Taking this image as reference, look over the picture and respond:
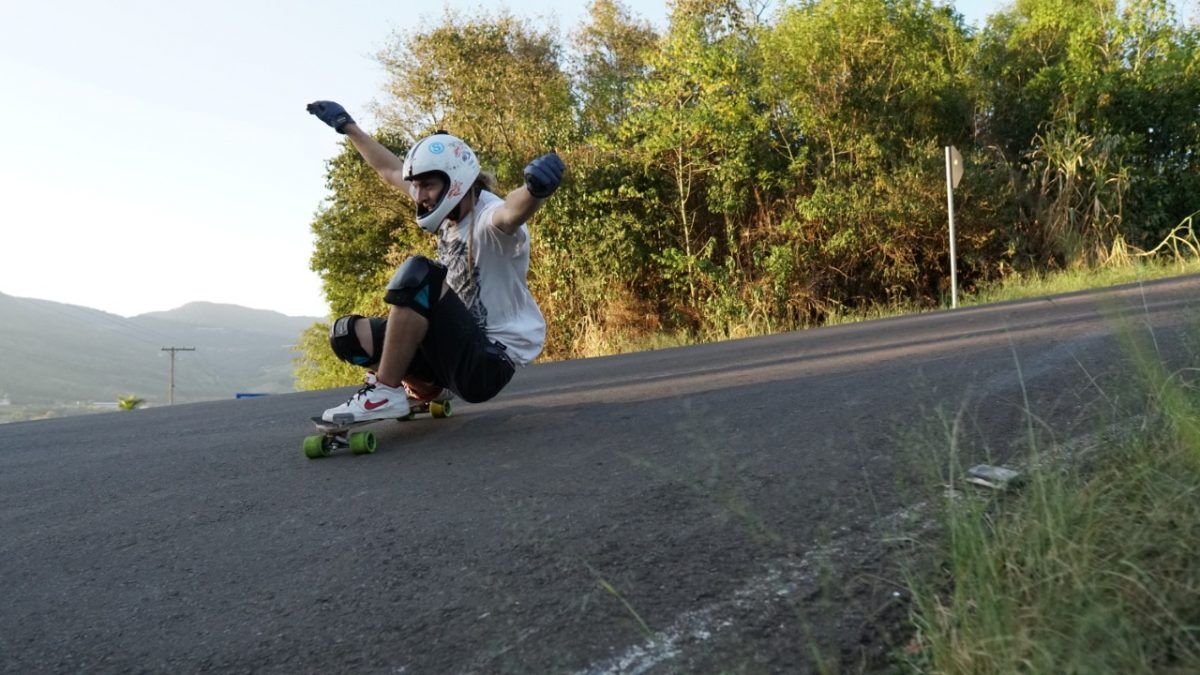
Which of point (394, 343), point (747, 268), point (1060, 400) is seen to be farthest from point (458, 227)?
point (747, 268)

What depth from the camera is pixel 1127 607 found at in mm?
1551

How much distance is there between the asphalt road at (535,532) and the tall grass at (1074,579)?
158 millimetres

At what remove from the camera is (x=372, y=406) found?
15.1 ft

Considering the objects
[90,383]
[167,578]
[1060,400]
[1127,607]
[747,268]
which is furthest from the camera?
[90,383]

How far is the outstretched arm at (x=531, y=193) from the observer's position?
3949mm

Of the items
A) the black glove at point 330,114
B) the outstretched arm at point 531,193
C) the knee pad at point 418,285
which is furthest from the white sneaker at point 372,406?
the black glove at point 330,114

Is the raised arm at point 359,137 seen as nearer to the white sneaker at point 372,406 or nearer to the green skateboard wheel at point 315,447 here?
the white sneaker at point 372,406

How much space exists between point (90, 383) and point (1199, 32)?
7543 inches

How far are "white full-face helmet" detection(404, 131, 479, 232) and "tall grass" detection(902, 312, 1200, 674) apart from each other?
2.89 meters

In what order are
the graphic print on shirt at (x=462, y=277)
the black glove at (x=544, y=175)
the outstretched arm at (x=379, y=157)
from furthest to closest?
the outstretched arm at (x=379, y=157) → the graphic print on shirt at (x=462, y=277) → the black glove at (x=544, y=175)

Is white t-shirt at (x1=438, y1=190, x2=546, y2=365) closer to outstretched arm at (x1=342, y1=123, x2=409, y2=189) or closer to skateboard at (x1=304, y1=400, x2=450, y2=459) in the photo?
outstretched arm at (x1=342, y1=123, x2=409, y2=189)

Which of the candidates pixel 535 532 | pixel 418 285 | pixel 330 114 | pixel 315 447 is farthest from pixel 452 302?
pixel 535 532

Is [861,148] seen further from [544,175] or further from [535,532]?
[535,532]

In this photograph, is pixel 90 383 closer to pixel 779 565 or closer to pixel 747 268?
pixel 747 268
